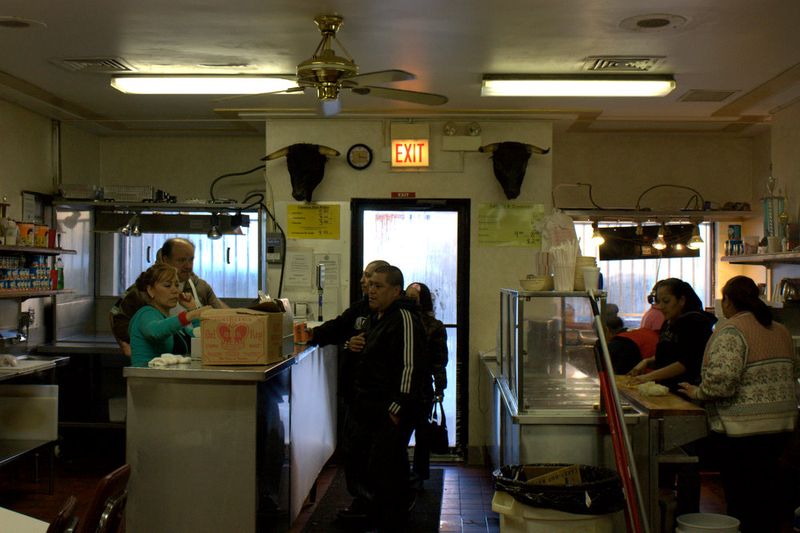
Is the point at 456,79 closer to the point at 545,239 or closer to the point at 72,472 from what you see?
the point at 545,239

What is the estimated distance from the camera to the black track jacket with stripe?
13.8 feet

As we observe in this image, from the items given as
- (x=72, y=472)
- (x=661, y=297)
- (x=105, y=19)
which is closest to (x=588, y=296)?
(x=661, y=297)

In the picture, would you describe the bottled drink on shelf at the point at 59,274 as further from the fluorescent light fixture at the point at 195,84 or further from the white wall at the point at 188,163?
the fluorescent light fixture at the point at 195,84

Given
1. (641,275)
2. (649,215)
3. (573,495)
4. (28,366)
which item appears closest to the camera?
(573,495)

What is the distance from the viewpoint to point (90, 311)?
699 centimetres

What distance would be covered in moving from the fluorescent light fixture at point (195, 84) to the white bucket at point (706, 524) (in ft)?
11.3

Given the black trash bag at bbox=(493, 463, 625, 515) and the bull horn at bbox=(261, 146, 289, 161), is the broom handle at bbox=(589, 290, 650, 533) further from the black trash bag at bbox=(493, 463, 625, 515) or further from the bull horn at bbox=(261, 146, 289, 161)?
the bull horn at bbox=(261, 146, 289, 161)

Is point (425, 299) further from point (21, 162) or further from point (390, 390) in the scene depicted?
point (21, 162)

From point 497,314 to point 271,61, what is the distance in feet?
8.76

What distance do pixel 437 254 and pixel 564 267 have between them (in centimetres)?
266

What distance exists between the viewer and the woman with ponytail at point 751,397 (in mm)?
3766

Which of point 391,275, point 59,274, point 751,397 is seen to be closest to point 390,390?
point 391,275

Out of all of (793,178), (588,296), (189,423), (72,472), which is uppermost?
(793,178)

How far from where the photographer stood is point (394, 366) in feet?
14.1
